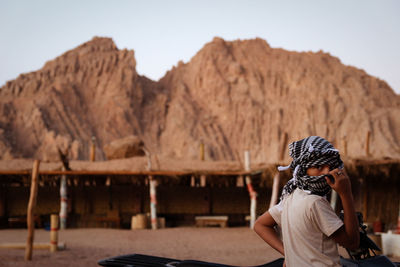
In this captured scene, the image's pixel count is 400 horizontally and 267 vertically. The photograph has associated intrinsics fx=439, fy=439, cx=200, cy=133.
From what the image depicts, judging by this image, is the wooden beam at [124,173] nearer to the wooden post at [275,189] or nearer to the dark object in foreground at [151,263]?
the wooden post at [275,189]

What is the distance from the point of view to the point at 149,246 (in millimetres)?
10750

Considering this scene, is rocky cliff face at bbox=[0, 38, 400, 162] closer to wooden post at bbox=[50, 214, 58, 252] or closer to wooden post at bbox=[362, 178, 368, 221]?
wooden post at bbox=[362, 178, 368, 221]

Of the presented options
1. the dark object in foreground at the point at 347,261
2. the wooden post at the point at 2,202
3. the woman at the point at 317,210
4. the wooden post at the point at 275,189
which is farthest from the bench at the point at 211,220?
the woman at the point at 317,210

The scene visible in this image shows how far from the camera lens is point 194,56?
47.9 metres

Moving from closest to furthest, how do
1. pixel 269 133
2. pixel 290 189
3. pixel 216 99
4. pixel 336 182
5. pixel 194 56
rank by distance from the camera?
1. pixel 336 182
2. pixel 290 189
3. pixel 269 133
4. pixel 216 99
5. pixel 194 56

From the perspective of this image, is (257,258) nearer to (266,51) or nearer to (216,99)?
(216,99)

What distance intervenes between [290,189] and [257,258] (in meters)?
7.12

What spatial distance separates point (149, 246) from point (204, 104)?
33.6m

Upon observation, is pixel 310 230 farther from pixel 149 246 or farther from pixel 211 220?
pixel 211 220

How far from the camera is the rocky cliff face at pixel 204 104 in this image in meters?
36.5

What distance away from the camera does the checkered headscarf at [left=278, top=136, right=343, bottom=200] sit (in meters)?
1.84

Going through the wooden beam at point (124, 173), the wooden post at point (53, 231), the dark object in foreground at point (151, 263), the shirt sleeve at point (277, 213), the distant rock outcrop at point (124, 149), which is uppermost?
the distant rock outcrop at point (124, 149)

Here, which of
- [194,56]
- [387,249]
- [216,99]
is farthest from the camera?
[194,56]

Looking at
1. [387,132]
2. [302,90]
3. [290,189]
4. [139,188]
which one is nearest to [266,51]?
[302,90]
